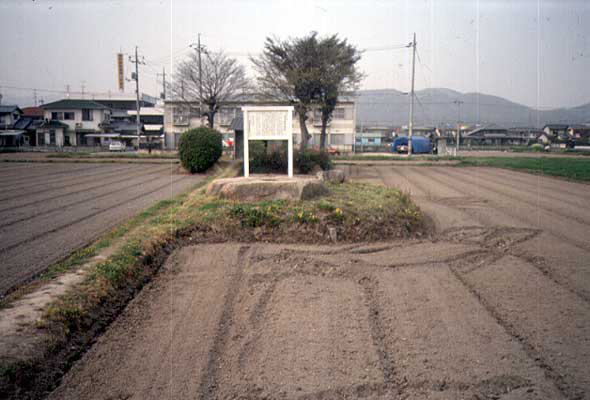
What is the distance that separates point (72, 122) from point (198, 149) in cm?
4302

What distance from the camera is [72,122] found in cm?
5638

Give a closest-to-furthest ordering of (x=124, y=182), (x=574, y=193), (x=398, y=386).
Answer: (x=398, y=386) < (x=574, y=193) < (x=124, y=182)

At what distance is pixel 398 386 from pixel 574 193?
13831mm

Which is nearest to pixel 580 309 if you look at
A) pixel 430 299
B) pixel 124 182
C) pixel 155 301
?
pixel 430 299

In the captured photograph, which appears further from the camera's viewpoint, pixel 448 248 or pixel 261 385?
pixel 448 248

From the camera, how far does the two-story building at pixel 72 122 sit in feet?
182

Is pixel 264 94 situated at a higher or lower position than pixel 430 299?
higher

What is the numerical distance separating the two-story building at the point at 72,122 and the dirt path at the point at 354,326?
55.2m

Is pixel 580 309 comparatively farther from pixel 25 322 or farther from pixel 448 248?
pixel 25 322

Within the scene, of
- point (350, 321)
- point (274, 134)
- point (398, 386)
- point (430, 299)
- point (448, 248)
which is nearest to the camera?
point (398, 386)

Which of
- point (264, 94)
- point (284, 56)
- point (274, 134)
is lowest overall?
point (274, 134)

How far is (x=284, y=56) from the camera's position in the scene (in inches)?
1128

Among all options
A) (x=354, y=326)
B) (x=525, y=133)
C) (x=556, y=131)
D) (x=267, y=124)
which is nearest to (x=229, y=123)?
(x=267, y=124)

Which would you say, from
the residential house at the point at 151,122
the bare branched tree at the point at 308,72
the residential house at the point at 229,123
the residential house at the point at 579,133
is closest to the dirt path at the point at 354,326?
the bare branched tree at the point at 308,72
